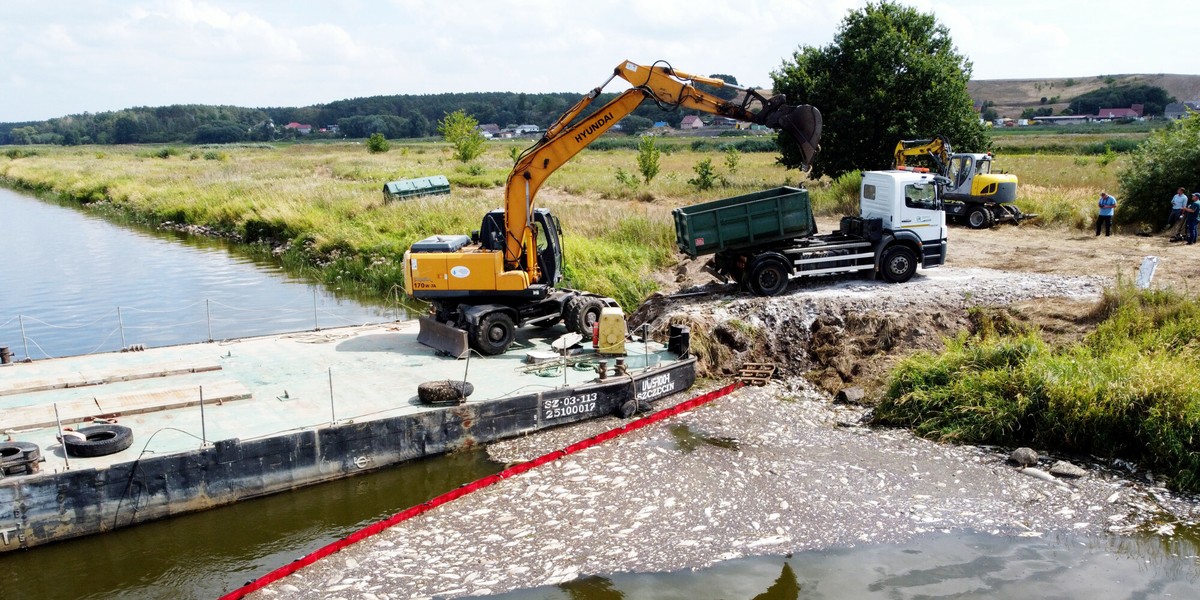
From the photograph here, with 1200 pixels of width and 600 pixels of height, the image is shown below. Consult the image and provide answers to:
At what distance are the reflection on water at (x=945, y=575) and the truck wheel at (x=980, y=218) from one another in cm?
1945

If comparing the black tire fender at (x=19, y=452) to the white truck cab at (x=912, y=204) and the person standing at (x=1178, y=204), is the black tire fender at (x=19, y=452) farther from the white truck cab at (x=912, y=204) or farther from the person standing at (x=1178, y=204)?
the person standing at (x=1178, y=204)

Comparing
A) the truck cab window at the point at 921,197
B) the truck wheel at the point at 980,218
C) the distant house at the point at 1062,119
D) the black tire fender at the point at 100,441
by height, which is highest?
the distant house at the point at 1062,119

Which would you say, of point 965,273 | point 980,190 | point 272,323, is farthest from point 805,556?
point 980,190

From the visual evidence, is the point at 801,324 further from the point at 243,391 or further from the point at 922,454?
the point at 243,391

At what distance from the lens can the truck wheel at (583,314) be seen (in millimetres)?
16406

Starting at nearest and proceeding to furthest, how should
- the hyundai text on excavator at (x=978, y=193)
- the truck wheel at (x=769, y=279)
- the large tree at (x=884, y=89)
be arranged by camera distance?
the truck wheel at (x=769, y=279) < the hyundai text on excavator at (x=978, y=193) < the large tree at (x=884, y=89)

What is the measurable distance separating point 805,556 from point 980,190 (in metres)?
21.7

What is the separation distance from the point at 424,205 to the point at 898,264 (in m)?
19.2

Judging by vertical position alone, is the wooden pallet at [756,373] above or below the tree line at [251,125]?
below

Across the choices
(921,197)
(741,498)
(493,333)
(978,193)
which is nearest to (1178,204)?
(978,193)

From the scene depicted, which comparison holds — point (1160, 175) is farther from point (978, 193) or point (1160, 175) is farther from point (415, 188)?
point (415, 188)

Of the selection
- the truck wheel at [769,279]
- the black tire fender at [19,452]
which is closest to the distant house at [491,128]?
the truck wheel at [769,279]

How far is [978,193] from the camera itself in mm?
28516

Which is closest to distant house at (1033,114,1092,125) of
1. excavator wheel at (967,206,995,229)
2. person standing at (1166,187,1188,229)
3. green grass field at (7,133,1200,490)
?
green grass field at (7,133,1200,490)
